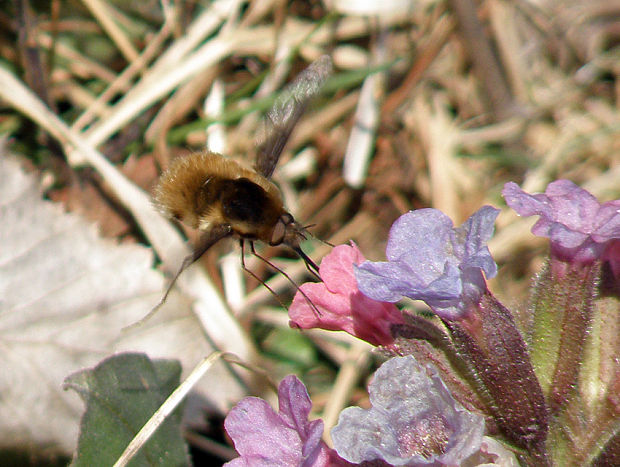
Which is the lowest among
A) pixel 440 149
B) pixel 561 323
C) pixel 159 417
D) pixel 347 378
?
pixel 347 378

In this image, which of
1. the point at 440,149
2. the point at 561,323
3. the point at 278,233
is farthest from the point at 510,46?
the point at 561,323

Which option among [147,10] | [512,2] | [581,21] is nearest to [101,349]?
[147,10]

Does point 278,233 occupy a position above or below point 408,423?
above

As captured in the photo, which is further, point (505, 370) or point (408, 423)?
point (505, 370)

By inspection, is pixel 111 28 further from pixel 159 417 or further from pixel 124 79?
pixel 159 417

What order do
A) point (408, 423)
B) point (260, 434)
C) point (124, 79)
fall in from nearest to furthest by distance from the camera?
point (408, 423)
point (260, 434)
point (124, 79)

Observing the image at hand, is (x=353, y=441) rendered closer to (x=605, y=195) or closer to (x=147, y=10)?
(x=605, y=195)

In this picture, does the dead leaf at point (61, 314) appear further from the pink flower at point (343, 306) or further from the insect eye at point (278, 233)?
the pink flower at point (343, 306)
